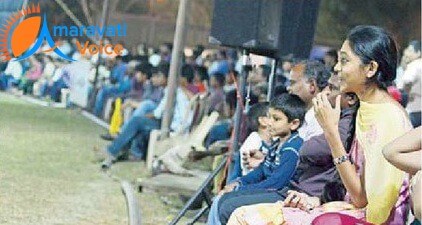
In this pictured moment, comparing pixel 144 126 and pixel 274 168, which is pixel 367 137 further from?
pixel 144 126

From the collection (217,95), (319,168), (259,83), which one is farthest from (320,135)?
(217,95)

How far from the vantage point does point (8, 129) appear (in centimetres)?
988

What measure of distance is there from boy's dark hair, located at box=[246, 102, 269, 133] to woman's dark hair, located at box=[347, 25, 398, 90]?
6.08ft

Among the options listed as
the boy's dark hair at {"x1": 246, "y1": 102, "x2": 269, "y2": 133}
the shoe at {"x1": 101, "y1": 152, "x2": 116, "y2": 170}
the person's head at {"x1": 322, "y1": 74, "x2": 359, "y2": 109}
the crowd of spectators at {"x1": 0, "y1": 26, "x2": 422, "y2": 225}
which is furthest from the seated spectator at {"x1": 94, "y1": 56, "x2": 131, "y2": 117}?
the person's head at {"x1": 322, "y1": 74, "x2": 359, "y2": 109}

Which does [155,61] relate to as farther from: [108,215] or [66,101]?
[108,215]

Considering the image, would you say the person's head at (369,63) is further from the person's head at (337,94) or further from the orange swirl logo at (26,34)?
the orange swirl logo at (26,34)

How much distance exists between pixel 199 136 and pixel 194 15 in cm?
394

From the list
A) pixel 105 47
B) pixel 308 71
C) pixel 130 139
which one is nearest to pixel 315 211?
pixel 308 71

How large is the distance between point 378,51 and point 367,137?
344 millimetres

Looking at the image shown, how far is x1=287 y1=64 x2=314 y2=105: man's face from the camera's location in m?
4.99

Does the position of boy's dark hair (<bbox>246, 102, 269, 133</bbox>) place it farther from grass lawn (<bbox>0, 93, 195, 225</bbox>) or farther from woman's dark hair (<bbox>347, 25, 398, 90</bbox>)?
woman's dark hair (<bbox>347, 25, 398, 90</bbox>)

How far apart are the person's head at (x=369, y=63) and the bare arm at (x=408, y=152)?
0.62m

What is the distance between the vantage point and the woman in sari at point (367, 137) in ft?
11.2

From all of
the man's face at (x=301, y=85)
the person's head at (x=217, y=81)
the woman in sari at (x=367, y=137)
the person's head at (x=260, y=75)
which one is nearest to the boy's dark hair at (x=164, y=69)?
the person's head at (x=217, y=81)
